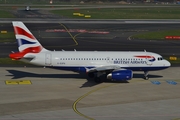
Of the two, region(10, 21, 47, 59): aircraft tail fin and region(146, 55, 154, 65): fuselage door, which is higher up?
region(10, 21, 47, 59): aircraft tail fin

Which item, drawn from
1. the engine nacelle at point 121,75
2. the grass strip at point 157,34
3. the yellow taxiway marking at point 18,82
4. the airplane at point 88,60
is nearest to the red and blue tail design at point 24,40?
the airplane at point 88,60

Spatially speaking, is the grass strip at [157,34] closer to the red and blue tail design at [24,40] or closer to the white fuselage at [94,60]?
the white fuselage at [94,60]

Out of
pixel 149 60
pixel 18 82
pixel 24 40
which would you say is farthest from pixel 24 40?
pixel 149 60

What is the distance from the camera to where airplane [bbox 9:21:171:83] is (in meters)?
54.8

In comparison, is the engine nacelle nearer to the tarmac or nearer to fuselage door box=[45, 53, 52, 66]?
the tarmac

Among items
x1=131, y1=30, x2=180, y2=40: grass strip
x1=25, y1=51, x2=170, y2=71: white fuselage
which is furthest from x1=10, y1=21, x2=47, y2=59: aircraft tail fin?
x1=131, y1=30, x2=180, y2=40: grass strip

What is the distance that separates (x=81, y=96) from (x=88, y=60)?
9.19m

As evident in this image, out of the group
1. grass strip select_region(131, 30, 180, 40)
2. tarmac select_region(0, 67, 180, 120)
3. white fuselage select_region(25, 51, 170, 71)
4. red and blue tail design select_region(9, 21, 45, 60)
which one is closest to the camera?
tarmac select_region(0, 67, 180, 120)

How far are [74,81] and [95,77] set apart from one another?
116 inches

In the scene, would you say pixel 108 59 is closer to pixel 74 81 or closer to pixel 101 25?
pixel 74 81

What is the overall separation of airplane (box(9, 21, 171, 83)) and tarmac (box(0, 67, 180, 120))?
1706 millimetres

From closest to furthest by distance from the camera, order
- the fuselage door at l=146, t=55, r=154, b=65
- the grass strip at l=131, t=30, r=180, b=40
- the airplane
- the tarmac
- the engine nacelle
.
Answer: the tarmac < the engine nacelle < the airplane < the fuselage door at l=146, t=55, r=154, b=65 < the grass strip at l=131, t=30, r=180, b=40

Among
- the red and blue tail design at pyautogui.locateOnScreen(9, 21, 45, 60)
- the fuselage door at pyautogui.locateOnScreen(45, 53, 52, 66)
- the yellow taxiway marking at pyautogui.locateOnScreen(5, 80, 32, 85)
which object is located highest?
the red and blue tail design at pyautogui.locateOnScreen(9, 21, 45, 60)

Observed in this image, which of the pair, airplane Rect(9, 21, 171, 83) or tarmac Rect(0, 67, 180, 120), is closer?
tarmac Rect(0, 67, 180, 120)
